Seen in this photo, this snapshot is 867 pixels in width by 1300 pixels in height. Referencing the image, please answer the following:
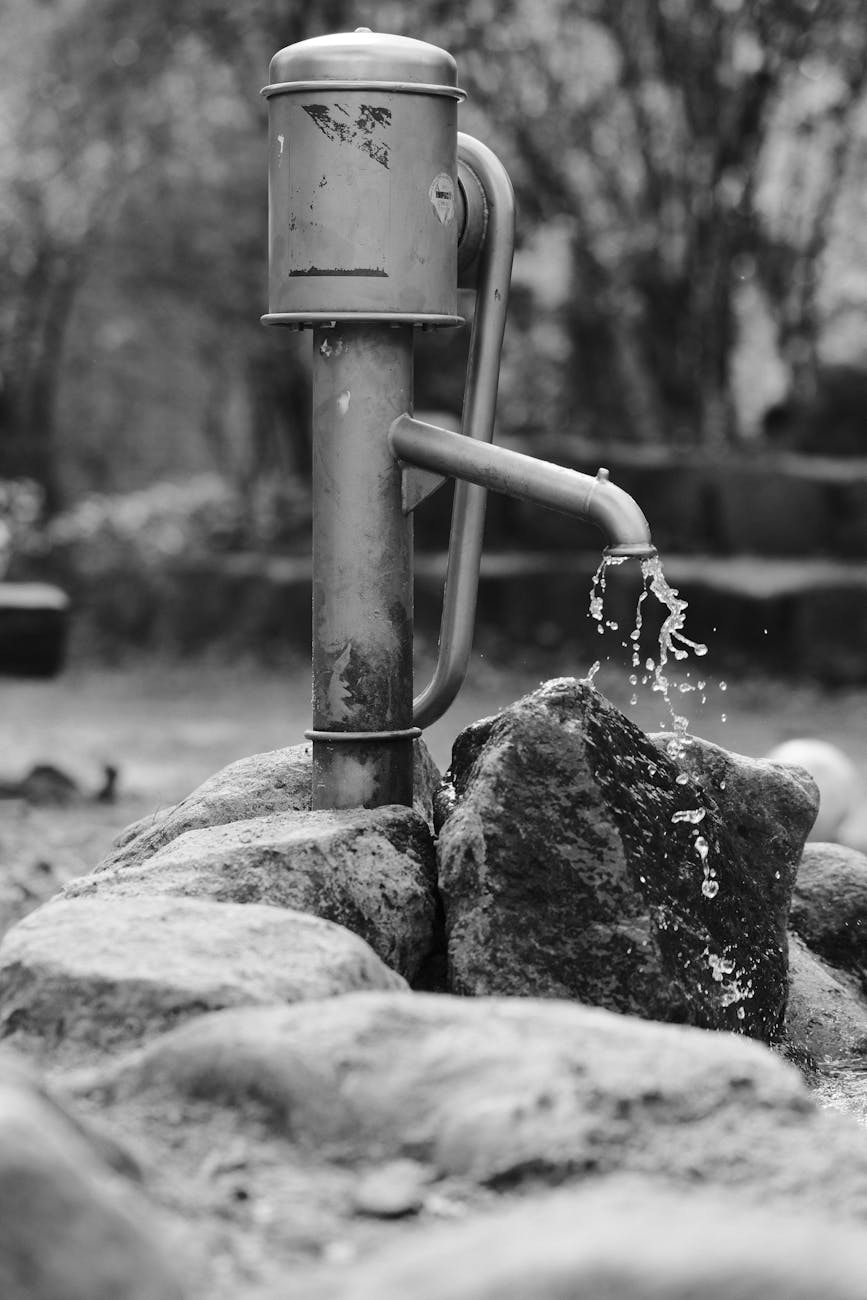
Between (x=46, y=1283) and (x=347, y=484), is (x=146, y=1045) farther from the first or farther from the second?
(x=347, y=484)

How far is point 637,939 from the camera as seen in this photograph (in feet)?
8.96

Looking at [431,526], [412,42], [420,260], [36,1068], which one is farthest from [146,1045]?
[431,526]

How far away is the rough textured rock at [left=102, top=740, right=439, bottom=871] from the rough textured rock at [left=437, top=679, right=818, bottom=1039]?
0.37 meters

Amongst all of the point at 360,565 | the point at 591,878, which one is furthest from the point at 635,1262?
the point at 360,565

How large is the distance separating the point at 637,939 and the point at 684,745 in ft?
1.71

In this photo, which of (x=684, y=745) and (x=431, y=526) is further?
Answer: (x=431, y=526)

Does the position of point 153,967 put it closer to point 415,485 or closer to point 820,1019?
point 415,485

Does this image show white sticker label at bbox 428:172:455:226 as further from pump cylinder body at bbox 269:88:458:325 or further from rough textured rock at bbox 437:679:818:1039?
rough textured rock at bbox 437:679:818:1039

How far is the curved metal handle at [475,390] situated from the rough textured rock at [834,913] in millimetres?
953

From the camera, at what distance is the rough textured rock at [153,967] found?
2.18m

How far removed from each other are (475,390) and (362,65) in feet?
1.76

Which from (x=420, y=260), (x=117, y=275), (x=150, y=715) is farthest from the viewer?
(x=117, y=275)

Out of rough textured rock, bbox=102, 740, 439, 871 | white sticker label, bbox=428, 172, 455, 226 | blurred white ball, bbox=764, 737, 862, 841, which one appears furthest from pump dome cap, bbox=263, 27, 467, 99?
blurred white ball, bbox=764, 737, 862, 841

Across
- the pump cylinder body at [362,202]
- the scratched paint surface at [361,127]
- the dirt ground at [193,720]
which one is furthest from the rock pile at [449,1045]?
the dirt ground at [193,720]
